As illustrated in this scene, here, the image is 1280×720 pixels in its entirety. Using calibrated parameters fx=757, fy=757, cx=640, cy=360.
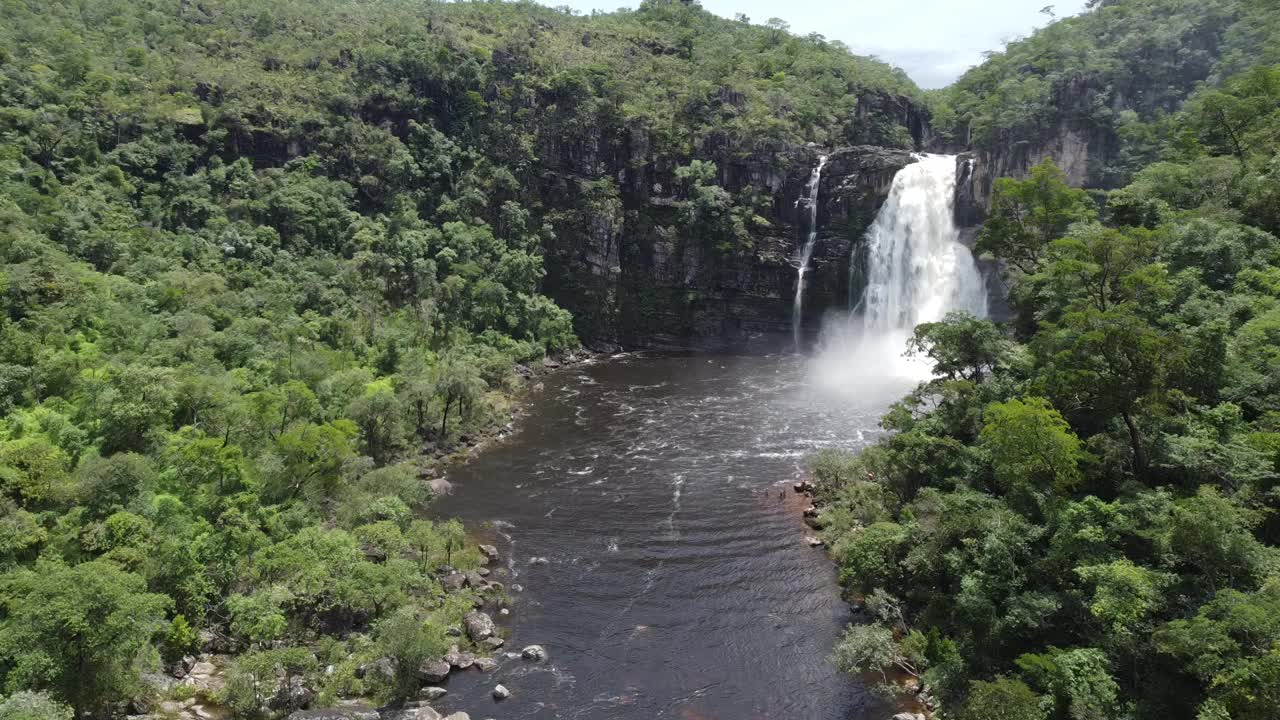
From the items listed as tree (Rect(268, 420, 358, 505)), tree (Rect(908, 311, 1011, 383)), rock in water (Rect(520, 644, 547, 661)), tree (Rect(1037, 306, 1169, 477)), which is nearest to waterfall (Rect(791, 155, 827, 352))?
tree (Rect(908, 311, 1011, 383))

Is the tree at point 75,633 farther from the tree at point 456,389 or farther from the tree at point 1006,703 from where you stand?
the tree at point 456,389

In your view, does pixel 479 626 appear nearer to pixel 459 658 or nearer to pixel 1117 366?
pixel 459 658

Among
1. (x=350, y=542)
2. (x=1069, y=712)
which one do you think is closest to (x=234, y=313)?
(x=350, y=542)

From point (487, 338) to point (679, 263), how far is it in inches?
837

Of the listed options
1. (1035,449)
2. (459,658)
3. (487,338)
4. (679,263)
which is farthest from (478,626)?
(679,263)

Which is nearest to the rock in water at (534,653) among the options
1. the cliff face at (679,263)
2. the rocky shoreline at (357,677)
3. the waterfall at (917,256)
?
the rocky shoreline at (357,677)

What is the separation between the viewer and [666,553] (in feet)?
104

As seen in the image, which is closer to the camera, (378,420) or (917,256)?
(378,420)

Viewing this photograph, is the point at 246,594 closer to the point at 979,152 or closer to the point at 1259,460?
the point at 1259,460

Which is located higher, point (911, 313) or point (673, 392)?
point (911, 313)

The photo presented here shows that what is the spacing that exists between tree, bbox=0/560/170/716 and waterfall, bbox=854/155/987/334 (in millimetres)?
55224

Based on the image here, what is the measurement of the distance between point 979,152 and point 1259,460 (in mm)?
49601

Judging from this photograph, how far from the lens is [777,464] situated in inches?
1604

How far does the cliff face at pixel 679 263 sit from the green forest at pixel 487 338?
688 mm
